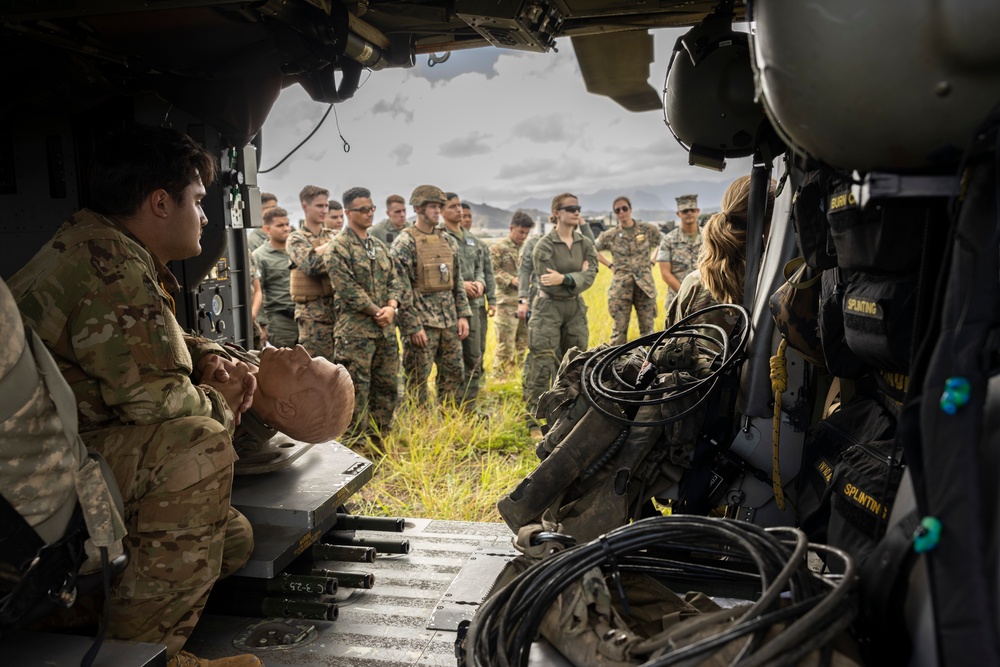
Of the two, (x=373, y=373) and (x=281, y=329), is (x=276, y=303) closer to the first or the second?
(x=281, y=329)

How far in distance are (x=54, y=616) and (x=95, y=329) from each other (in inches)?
36.9

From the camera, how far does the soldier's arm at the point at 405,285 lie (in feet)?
25.1

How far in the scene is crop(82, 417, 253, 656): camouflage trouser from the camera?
2.47 meters

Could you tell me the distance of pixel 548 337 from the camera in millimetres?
8406

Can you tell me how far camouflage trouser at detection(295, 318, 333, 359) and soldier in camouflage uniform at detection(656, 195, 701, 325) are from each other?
4.16 m

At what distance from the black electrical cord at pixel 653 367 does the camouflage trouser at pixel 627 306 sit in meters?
6.77

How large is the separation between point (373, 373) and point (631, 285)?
3.90m

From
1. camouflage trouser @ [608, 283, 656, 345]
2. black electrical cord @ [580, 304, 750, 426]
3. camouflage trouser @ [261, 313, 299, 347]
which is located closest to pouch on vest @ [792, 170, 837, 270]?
black electrical cord @ [580, 304, 750, 426]

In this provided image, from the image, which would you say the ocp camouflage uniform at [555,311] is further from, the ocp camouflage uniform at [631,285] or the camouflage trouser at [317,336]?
the camouflage trouser at [317,336]

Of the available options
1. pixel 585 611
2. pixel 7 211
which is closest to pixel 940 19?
pixel 585 611

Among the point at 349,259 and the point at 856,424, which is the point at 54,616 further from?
the point at 349,259

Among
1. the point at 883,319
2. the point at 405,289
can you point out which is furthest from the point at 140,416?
the point at 405,289

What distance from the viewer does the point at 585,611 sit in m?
1.71

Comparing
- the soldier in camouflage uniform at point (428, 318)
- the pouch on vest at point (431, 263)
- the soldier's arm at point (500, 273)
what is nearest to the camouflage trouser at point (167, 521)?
the soldier in camouflage uniform at point (428, 318)
